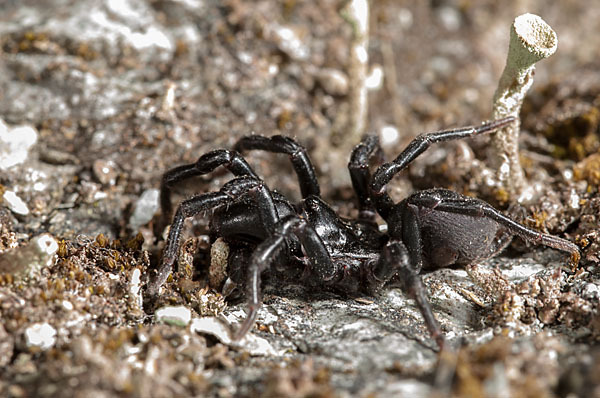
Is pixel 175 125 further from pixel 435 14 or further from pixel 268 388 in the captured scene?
pixel 435 14

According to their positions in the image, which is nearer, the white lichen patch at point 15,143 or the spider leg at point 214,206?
the spider leg at point 214,206

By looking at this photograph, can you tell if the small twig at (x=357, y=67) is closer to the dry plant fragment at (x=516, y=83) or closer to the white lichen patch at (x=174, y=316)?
the dry plant fragment at (x=516, y=83)

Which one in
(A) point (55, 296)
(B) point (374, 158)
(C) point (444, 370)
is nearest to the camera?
(C) point (444, 370)

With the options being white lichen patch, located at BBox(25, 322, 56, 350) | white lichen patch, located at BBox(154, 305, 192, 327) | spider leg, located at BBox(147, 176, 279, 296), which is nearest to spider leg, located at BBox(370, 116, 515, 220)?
spider leg, located at BBox(147, 176, 279, 296)

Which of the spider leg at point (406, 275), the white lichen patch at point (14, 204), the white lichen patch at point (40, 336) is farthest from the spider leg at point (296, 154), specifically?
the white lichen patch at point (40, 336)

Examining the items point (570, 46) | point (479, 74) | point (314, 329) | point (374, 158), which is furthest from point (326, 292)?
point (570, 46)

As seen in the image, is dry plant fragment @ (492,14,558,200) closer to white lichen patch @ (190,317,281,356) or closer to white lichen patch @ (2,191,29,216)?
white lichen patch @ (190,317,281,356)

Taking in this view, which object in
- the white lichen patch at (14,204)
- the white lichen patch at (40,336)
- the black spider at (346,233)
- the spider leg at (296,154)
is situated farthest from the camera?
the white lichen patch at (14,204)
